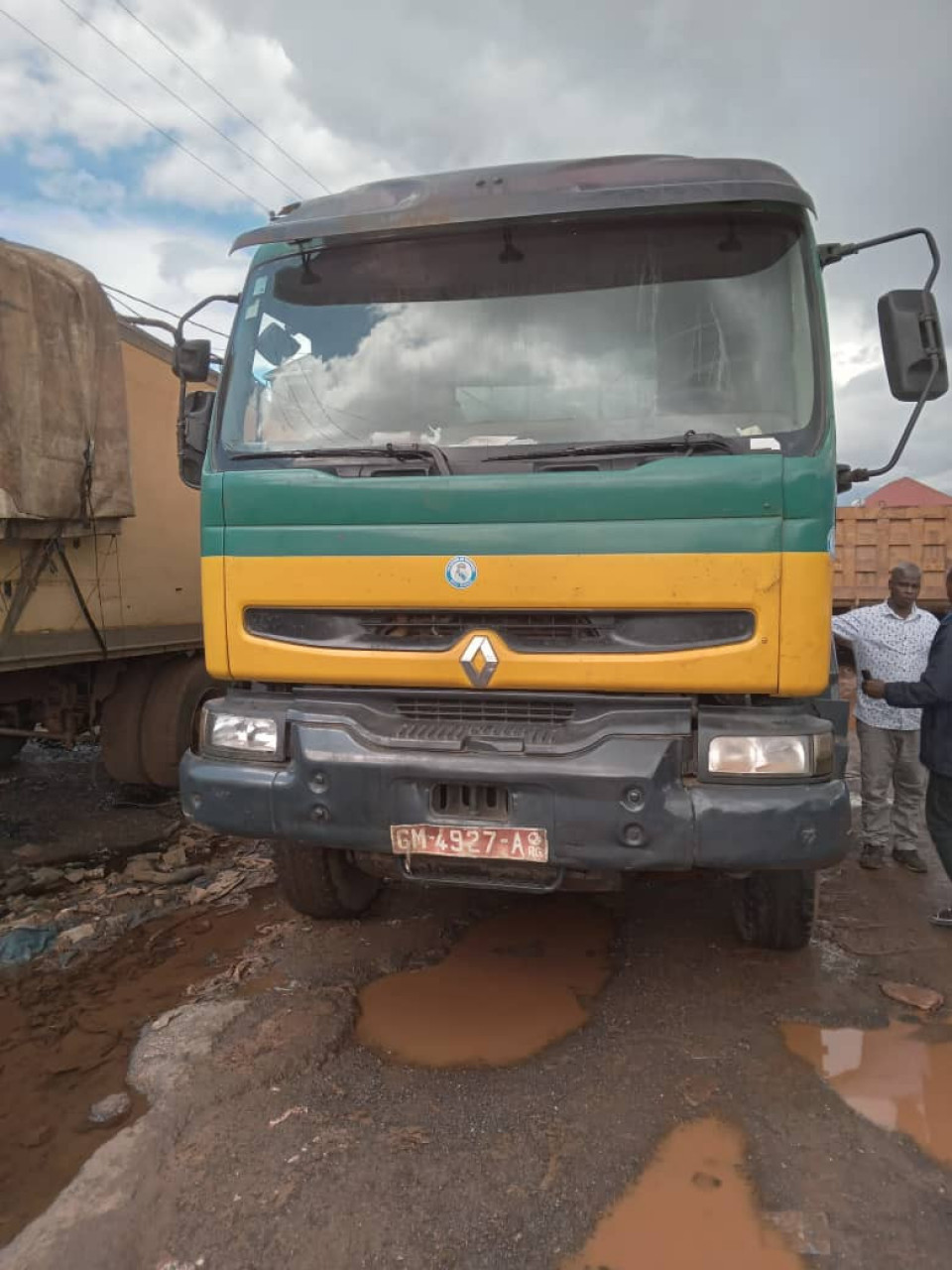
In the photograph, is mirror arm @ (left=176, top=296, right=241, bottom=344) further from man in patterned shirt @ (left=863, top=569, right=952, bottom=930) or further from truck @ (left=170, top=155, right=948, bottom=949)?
man in patterned shirt @ (left=863, top=569, right=952, bottom=930)

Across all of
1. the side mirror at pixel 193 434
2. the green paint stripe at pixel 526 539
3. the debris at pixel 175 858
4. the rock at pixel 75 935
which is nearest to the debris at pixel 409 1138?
the green paint stripe at pixel 526 539

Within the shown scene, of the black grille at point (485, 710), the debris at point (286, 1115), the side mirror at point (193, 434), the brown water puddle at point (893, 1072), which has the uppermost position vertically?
the side mirror at point (193, 434)

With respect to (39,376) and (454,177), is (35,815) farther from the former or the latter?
(454,177)

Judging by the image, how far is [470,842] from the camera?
2.67 metres

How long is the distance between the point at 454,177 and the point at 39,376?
97.6 inches

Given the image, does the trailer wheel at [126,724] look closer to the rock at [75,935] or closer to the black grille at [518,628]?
the rock at [75,935]

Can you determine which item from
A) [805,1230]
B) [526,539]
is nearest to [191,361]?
[526,539]

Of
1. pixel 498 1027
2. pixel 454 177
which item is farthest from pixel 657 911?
pixel 454 177

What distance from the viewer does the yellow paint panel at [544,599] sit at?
257cm

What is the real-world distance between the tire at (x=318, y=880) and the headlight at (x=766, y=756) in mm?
1619

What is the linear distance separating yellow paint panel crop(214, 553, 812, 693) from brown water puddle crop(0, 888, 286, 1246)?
4.46ft

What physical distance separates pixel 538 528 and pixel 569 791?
807mm

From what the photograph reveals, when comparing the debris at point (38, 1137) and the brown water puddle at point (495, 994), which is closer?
the debris at point (38, 1137)

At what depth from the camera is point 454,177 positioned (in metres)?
3.08
